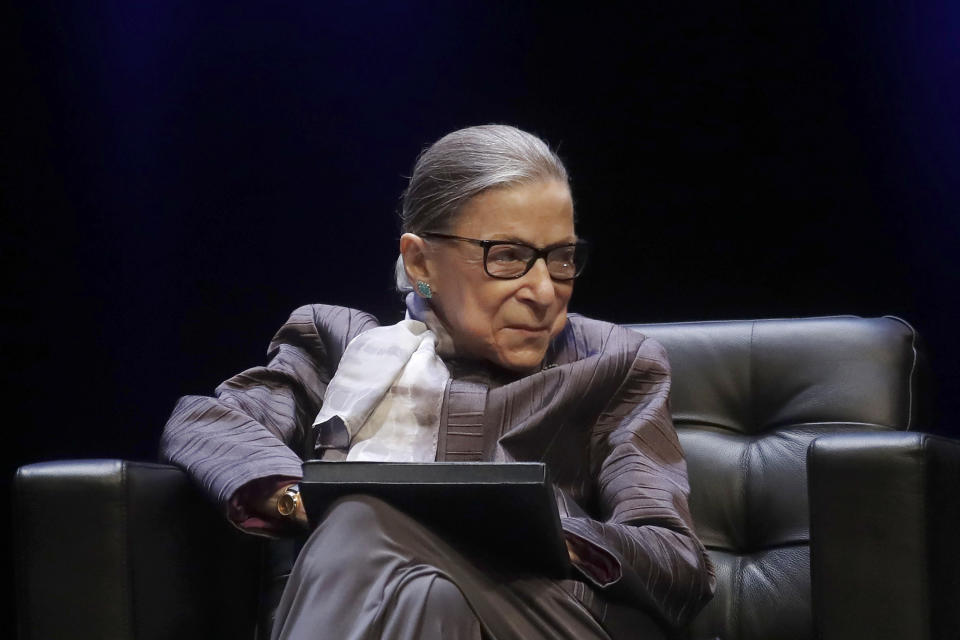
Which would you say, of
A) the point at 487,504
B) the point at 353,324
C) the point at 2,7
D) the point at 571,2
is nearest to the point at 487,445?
the point at 353,324

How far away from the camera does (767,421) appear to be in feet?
5.86

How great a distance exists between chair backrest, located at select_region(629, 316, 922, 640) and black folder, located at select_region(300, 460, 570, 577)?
0.56 metres

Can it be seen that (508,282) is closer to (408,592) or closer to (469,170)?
(469,170)

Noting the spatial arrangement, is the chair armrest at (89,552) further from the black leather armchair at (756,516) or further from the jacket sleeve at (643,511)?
the jacket sleeve at (643,511)

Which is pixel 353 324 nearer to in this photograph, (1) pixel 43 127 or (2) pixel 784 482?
(2) pixel 784 482

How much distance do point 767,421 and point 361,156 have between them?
110 centimetres

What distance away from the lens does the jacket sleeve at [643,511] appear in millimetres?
1221

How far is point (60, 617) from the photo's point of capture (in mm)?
1319

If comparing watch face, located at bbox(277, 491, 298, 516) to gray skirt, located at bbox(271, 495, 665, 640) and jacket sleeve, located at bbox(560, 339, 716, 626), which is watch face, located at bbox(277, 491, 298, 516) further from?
jacket sleeve, located at bbox(560, 339, 716, 626)

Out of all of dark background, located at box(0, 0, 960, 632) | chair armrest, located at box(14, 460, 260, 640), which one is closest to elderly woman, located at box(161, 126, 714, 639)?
chair armrest, located at box(14, 460, 260, 640)

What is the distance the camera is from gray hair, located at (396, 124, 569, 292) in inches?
59.6

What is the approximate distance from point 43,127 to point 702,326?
1417mm

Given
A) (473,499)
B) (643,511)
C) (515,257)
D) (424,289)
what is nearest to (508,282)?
(515,257)

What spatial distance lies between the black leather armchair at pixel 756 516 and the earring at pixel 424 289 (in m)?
0.41
